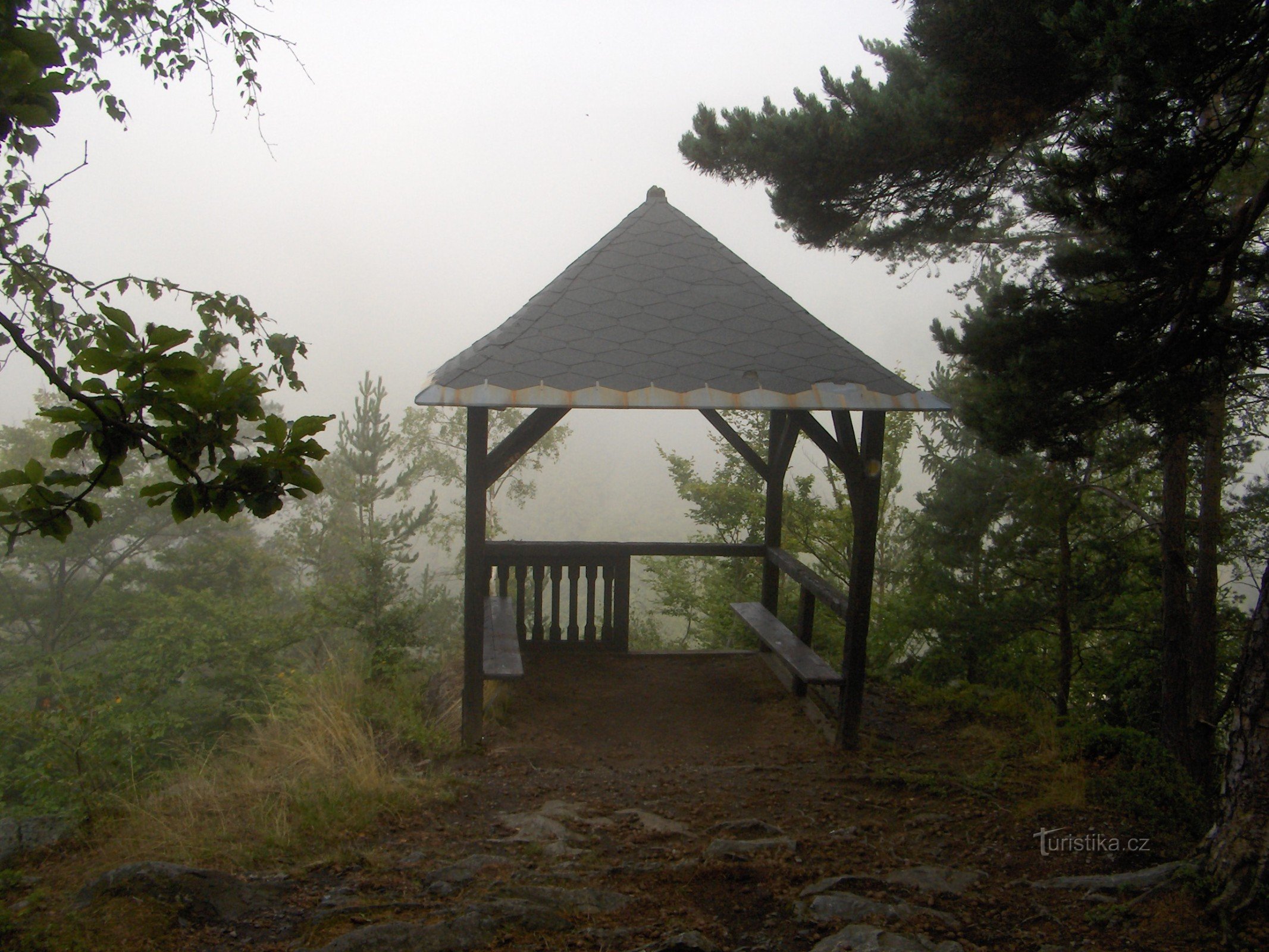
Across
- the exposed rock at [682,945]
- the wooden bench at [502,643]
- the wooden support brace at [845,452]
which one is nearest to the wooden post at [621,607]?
the wooden bench at [502,643]

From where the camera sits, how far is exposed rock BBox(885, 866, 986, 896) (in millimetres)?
3123

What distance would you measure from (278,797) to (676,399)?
2.76 metres

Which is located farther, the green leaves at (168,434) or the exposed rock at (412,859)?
the exposed rock at (412,859)

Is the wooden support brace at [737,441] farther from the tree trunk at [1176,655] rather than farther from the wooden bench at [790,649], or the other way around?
the tree trunk at [1176,655]

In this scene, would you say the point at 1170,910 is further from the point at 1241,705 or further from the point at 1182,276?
the point at 1182,276

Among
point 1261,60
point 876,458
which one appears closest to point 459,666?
point 876,458

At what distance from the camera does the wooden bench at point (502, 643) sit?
4.73 metres

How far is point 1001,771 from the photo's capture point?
4.52 m

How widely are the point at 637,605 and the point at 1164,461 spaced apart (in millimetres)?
25433

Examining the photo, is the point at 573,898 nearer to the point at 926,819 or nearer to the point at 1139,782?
the point at 926,819

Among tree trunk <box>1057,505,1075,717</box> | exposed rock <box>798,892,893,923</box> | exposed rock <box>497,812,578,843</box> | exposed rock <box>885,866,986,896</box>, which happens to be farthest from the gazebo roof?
tree trunk <box>1057,505,1075,717</box>

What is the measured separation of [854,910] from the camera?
286 cm

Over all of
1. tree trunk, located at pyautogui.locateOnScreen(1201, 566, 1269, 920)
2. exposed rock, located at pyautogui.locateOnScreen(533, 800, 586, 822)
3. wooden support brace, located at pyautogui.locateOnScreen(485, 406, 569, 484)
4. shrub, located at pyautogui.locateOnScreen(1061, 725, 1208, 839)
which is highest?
wooden support brace, located at pyautogui.locateOnScreen(485, 406, 569, 484)

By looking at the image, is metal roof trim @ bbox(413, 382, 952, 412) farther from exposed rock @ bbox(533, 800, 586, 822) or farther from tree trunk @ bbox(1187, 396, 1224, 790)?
tree trunk @ bbox(1187, 396, 1224, 790)
